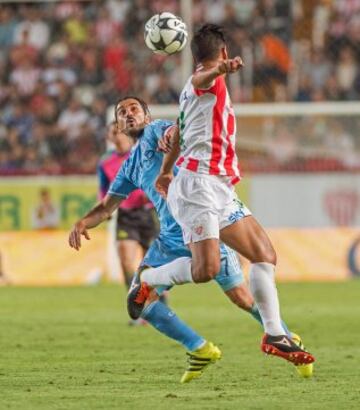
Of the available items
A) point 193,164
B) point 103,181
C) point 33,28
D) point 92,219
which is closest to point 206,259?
point 193,164

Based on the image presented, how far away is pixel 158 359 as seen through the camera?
34.6 ft

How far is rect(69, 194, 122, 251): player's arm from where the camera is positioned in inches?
371

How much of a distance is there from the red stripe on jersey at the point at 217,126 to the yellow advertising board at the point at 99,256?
40.0 feet

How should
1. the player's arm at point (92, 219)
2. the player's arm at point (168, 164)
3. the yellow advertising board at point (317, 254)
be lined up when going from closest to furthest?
the player's arm at point (168, 164) → the player's arm at point (92, 219) → the yellow advertising board at point (317, 254)

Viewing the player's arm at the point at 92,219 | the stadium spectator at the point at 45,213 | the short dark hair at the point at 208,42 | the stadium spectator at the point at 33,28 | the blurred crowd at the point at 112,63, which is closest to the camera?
the short dark hair at the point at 208,42

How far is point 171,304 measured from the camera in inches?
669

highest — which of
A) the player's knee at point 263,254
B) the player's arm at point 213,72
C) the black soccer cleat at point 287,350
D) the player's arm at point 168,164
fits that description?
A: the player's arm at point 213,72

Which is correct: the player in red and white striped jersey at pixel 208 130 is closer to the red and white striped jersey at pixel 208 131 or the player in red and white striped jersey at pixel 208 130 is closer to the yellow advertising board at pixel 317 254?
the red and white striped jersey at pixel 208 131

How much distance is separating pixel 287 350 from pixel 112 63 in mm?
15792

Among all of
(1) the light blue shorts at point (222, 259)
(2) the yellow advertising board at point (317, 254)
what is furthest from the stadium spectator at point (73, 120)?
(1) the light blue shorts at point (222, 259)

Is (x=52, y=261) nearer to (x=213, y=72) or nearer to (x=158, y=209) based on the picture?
(x=158, y=209)

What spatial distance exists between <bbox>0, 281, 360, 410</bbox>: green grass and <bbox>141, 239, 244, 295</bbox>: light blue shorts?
69cm

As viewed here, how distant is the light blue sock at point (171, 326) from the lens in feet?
29.8

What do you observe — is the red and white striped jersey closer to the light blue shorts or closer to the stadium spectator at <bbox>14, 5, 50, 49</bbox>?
the light blue shorts
